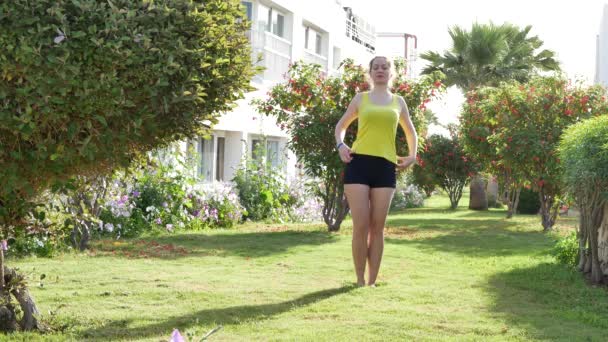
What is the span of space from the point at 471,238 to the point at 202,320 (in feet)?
31.0

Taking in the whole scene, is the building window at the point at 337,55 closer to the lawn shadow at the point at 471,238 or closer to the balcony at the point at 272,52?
the balcony at the point at 272,52

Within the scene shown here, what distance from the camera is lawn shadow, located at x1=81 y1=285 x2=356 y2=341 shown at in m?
5.66

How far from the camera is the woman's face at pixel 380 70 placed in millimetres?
7617

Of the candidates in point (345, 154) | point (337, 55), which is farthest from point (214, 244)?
point (337, 55)

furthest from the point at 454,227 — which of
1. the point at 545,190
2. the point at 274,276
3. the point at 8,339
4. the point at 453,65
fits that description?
the point at 453,65

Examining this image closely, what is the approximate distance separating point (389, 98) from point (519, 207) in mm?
21973

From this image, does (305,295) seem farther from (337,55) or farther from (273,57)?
(337,55)

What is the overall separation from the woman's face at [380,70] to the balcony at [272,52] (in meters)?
13.8

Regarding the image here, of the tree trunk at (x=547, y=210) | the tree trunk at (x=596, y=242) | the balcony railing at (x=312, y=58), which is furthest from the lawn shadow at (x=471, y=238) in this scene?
the balcony railing at (x=312, y=58)

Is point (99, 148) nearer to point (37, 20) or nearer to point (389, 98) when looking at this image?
point (37, 20)

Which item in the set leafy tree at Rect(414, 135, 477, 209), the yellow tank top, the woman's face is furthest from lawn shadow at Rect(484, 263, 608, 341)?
leafy tree at Rect(414, 135, 477, 209)

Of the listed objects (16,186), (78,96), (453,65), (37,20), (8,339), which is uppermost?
(453,65)

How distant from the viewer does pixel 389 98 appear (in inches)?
305

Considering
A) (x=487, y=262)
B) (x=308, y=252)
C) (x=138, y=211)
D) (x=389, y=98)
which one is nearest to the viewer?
(x=389, y=98)
